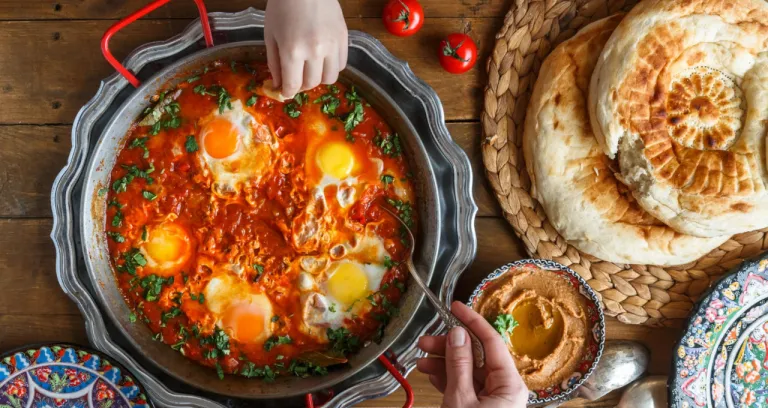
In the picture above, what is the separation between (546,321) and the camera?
355 cm

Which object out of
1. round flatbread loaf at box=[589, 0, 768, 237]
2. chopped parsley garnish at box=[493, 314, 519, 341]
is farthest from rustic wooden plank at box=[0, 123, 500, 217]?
round flatbread loaf at box=[589, 0, 768, 237]

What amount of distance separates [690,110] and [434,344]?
190cm

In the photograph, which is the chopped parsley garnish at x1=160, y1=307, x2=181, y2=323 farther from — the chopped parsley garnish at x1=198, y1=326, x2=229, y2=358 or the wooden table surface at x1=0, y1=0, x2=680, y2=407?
the wooden table surface at x1=0, y1=0, x2=680, y2=407

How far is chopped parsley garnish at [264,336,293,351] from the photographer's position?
139 inches

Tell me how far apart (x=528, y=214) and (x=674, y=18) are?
135 centimetres

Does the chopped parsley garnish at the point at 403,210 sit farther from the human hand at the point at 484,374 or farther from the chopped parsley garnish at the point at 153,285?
the chopped parsley garnish at the point at 153,285

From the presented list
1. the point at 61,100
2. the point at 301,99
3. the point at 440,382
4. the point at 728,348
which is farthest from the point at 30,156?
the point at 728,348

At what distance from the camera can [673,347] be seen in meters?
3.64

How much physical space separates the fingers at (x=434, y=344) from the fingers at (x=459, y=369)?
29cm

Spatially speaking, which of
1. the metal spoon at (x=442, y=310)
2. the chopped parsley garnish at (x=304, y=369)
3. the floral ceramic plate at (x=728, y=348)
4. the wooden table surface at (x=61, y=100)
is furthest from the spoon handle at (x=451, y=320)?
the floral ceramic plate at (x=728, y=348)

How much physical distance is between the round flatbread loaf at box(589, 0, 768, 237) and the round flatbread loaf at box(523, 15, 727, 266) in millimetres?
124

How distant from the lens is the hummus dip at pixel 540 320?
3543mm

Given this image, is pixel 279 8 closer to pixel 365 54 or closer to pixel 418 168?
pixel 365 54

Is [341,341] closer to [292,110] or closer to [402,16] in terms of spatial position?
[292,110]
